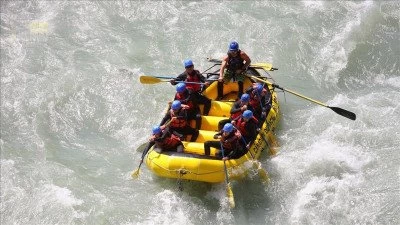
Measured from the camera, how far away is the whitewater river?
347 inches

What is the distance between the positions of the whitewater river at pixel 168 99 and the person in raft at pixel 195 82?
141 centimetres

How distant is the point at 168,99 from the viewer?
1145 cm

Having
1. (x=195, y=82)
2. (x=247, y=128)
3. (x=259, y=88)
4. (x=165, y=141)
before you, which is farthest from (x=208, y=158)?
(x=195, y=82)

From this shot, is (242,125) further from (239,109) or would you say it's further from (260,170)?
(260,170)

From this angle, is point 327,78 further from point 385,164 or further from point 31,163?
point 31,163

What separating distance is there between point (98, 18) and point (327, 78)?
6800mm

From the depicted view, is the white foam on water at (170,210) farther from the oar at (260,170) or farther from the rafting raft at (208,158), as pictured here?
the oar at (260,170)

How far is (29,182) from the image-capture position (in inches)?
381

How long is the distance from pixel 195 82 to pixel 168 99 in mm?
1619

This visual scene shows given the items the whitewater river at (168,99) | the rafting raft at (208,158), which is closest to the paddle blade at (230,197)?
the rafting raft at (208,158)

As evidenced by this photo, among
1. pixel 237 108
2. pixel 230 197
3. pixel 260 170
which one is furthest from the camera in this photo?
pixel 237 108

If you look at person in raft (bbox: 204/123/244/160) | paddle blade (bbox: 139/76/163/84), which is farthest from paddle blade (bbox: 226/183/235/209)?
paddle blade (bbox: 139/76/163/84)

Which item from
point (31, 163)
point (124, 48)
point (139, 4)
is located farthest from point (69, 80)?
point (139, 4)

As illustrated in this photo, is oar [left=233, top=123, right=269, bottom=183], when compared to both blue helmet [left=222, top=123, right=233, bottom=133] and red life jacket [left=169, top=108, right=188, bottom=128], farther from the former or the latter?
red life jacket [left=169, top=108, right=188, bottom=128]
